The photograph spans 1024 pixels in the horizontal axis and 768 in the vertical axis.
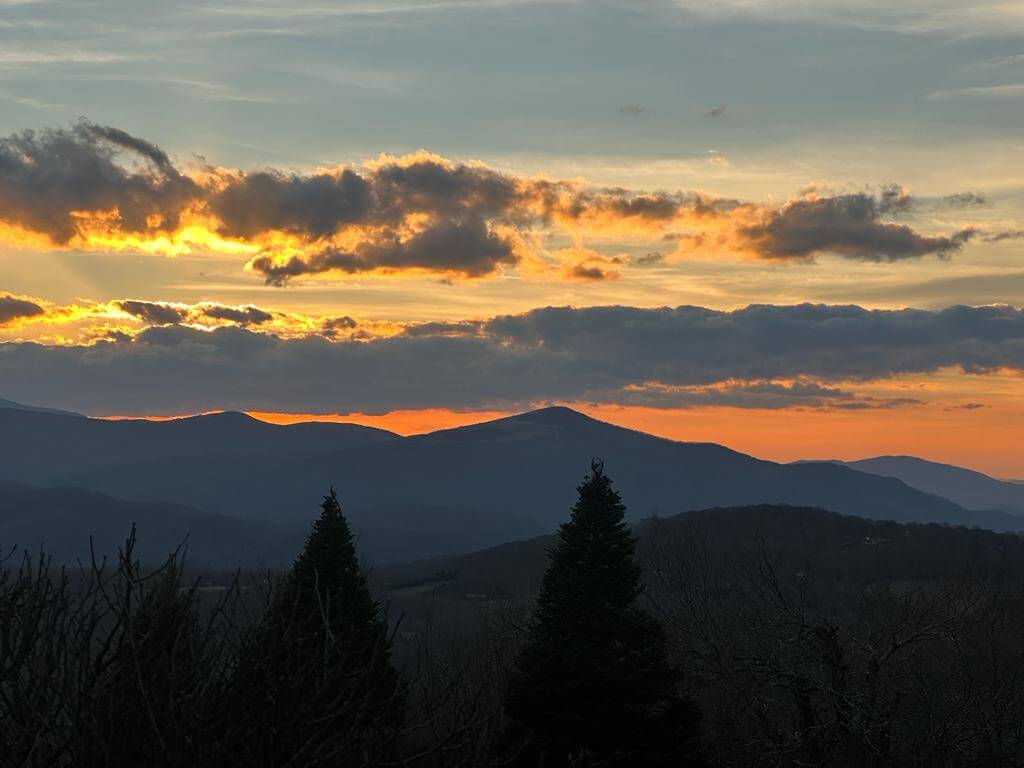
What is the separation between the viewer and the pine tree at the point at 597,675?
26.4m

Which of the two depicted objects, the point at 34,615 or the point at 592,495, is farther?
the point at 592,495

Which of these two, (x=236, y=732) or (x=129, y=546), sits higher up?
(x=129, y=546)

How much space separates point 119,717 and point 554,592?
19.3 m

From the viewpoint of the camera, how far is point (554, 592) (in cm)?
2805

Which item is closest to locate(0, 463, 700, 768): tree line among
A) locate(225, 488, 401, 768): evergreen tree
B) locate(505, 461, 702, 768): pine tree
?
locate(225, 488, 401, 768): evergreen tree

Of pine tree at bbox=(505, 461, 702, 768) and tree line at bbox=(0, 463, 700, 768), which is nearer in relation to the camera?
tree line at bbox=(0, 463, 700, 768)

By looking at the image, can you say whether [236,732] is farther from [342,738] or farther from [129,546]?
[129,546]

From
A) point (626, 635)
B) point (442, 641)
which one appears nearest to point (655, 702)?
point (626, 635)

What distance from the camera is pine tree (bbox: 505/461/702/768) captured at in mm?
26391

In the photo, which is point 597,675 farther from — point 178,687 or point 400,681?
point 178,687

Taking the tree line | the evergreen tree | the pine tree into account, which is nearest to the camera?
the tree line

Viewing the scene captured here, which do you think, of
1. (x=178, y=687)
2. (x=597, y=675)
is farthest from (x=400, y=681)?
(x=178, y=687)

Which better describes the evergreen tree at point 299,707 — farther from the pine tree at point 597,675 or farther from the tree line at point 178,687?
the pine tree at point 597,675

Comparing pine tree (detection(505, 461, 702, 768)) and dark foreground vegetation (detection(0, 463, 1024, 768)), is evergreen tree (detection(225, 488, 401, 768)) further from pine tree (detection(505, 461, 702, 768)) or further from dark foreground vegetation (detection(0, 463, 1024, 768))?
pine tree (detection(505, 461, 702, 768))
